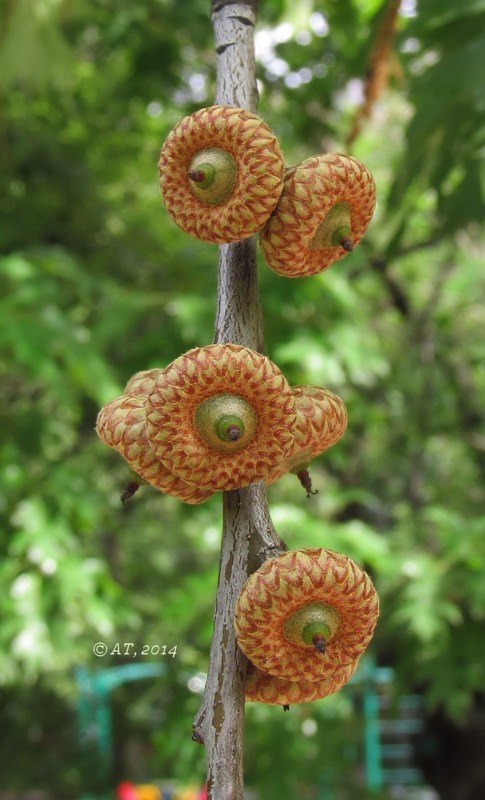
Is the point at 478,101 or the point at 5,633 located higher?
the point at 478,101

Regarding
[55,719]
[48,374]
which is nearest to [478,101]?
[48,374]

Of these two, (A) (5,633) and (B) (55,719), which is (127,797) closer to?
(B) (55,719)

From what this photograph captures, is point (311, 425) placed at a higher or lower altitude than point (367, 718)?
lower

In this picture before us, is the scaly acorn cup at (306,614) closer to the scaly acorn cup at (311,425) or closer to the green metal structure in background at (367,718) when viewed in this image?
the scaly acorn cup at (311,425)

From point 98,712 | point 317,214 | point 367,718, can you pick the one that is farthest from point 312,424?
point 98,712

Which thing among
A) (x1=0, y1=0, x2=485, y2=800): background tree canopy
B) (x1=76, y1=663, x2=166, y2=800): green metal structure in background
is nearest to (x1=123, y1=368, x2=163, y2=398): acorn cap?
(x1=0, y1=0, x2=485, y2=800): background tree canopy

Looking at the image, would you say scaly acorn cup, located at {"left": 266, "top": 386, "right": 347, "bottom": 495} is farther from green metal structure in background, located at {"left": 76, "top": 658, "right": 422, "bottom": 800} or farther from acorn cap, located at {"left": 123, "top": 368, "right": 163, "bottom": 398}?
green metal structure in background, located at {"left": 76, "top": 658, "right": 422, "bottom": 800}

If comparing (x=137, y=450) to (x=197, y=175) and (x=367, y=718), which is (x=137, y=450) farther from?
(x=367, y=718)
